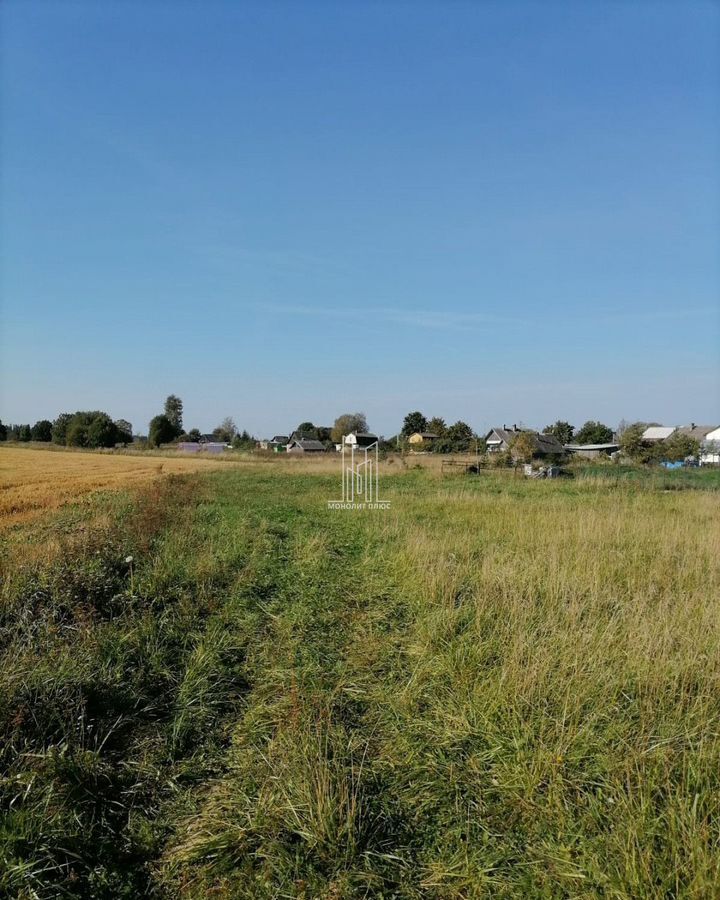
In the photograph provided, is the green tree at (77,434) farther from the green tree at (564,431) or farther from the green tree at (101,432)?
the green tree at (564,431)

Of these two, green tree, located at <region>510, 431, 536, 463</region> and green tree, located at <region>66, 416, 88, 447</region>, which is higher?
green tree, located at <region>66, 416, 88, 447</region>

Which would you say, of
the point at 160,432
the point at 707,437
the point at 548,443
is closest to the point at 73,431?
the point at 160,432

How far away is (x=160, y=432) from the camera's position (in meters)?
66.1

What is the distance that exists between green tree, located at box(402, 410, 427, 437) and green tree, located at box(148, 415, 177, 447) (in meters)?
36.5

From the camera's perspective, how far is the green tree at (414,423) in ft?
267

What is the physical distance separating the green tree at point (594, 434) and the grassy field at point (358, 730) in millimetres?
77245

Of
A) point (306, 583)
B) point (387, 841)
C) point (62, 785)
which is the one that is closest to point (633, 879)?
point (387, 841)

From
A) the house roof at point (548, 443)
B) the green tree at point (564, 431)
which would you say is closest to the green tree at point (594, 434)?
the green tree at point (564, 431)

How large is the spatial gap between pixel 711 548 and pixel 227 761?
7051 mm

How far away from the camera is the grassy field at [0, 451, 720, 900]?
208cm

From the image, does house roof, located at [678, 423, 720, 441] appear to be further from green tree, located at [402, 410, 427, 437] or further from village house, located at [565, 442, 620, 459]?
green tree, located at [402, 410, 427, 437]

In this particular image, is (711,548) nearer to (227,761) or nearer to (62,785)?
(227,761)

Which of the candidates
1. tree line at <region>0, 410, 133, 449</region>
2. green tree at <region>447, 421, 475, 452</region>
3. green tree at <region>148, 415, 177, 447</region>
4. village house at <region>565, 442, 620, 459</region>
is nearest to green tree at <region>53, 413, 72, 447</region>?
tree line at <region>0, 410, 133, 449</region>

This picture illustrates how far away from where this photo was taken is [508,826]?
2.29 m
